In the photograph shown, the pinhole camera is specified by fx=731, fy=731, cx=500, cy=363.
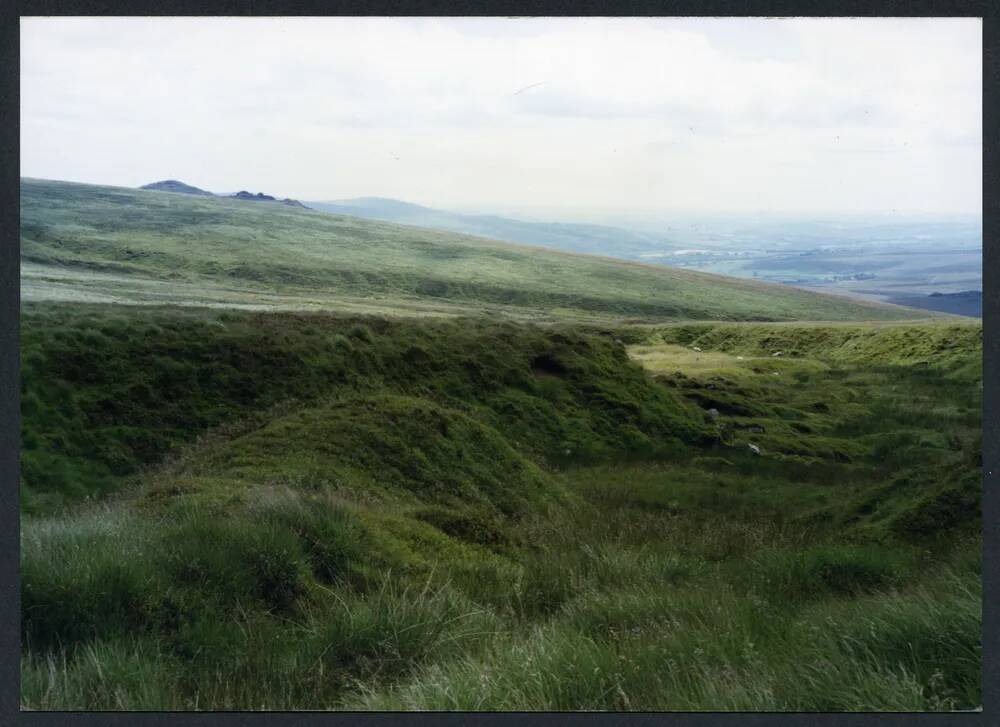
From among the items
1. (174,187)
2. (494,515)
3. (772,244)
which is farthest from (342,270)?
(772,244)

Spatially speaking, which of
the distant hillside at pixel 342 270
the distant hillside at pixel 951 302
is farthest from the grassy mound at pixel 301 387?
the distant hillside at pixel 951 302

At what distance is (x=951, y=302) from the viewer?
5.03 metres

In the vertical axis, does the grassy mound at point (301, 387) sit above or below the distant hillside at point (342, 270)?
below

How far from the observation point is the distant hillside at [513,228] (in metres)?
5.25

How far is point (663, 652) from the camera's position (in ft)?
11.5

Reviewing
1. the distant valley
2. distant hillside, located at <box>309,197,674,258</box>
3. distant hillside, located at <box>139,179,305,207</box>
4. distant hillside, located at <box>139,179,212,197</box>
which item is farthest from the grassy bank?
distant hillside, located at <box>139,179,212,197</box>

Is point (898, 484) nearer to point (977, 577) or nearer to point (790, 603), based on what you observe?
point (977, 577)

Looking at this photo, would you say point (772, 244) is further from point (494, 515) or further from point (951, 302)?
point (494, 515)

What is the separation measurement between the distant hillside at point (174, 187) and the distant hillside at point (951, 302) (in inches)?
197

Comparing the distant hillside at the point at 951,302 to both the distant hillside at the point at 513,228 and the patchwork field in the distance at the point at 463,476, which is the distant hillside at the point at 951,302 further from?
the distant hillside at the point at 513,228

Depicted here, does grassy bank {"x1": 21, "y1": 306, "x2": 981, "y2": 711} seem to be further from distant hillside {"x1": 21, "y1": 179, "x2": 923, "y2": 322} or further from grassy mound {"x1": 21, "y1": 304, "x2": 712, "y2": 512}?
distant hillside {"x1": 21, "y1": 179, "x2": 923, "y2": 322}

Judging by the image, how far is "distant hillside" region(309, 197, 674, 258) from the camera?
5250mm

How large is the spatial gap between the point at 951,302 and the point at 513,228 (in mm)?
3098

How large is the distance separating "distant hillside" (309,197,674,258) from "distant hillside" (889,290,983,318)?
1.76 metres
